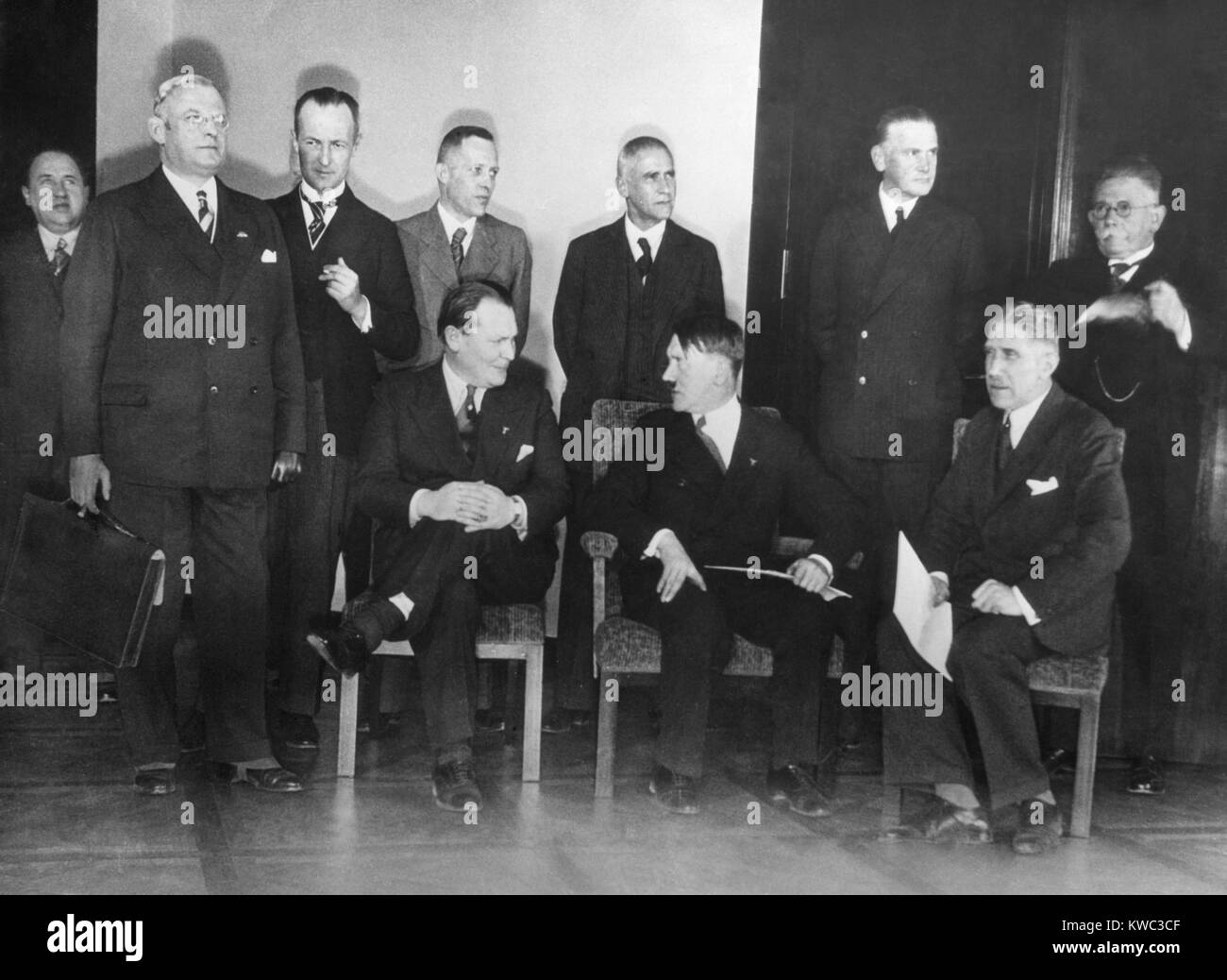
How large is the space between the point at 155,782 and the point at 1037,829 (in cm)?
203

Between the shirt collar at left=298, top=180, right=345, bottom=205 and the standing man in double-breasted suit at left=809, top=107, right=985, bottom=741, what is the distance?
1.24 meters

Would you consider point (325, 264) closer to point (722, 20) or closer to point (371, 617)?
point (371, 617)

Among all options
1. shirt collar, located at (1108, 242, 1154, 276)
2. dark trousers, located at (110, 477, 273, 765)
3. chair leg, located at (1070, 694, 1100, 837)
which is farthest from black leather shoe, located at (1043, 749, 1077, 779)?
dark trousers, located at (110, 477, 273, 765)

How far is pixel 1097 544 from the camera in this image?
365 cm

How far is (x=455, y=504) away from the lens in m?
3.70

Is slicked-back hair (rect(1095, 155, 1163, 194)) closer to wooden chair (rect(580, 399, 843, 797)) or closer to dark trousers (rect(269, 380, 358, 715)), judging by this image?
wooden chair (rect(580, 399, 843, 797))

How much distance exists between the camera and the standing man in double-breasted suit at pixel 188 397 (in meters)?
3.44

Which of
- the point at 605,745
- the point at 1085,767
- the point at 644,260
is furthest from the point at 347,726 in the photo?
the point at 1085,767

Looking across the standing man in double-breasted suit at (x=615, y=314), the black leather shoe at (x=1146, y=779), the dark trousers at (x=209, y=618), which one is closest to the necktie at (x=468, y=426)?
the standing man in double-breasted suit at (x=615, y=314)

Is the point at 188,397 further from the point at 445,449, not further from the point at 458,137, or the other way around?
the point at 458,137

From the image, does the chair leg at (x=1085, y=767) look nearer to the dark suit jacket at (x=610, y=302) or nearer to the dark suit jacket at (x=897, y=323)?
the dark suit jacket at (x=897, y=323)

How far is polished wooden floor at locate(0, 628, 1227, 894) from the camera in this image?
311cm

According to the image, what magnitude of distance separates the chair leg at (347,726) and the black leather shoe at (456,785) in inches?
8.2

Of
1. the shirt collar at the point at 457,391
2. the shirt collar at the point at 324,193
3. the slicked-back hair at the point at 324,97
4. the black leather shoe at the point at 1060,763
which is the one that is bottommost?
the black leather shoe at the point at 1060,763
